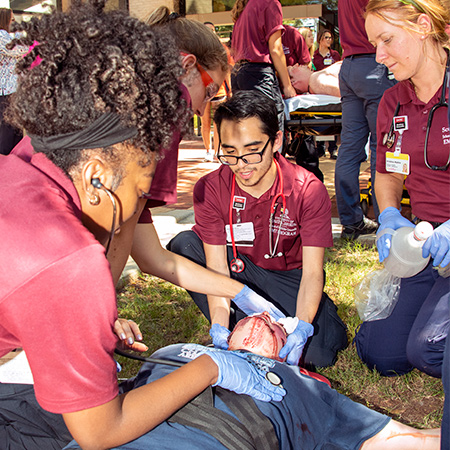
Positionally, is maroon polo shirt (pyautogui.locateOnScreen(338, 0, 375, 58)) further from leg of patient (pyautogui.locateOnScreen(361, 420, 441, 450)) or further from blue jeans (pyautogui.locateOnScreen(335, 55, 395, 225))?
leg of patient (pyautogui.locateOnScreen(361, 420, 441, 450))

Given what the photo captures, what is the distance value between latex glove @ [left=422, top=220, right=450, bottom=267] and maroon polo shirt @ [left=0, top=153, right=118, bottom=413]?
5.76 feet

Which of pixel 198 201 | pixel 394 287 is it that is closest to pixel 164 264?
pixel 198 201

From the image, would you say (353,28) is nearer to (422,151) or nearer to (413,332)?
(422,151)

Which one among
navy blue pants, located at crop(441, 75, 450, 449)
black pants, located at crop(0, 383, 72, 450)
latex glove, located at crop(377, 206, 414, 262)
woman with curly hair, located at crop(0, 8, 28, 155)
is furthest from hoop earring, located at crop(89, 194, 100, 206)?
woman with curly hair, located at crop(0, 8, 28, 155)

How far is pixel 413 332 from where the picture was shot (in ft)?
8.54

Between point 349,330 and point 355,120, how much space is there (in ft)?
7.32

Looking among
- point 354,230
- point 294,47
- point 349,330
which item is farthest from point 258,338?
point 294,47

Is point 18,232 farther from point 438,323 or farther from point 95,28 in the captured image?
point 438,323

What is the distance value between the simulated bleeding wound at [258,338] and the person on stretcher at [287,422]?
0.77 ft

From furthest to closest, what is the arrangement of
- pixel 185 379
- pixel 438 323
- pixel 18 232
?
pixel 438 323 → pixel 185 379 → pixel 18 232

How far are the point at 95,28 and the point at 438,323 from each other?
2.09 m

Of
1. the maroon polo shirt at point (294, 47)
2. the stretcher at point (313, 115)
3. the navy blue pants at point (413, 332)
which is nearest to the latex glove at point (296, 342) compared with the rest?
the navy blue pants at point (413, 332)

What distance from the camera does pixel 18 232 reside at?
3.78ft

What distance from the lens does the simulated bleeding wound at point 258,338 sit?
2301 mm
